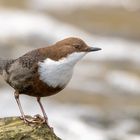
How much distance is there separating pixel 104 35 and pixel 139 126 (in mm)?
6122

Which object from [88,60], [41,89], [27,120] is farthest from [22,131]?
[88,60]

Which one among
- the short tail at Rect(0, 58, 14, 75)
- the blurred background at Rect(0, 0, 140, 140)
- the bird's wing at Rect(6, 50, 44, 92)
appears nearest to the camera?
the bird's wing at Rect(6, 50, 44, 92)

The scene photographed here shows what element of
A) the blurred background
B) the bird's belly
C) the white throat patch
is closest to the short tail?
the bird's belly

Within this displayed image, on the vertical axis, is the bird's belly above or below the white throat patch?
below

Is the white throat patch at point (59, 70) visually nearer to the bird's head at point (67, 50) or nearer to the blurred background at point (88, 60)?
the bird's head at point (67, 50)

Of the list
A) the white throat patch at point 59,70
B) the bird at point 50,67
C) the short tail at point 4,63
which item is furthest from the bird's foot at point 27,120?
the short tail at point 4,63

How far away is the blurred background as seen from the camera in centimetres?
1282

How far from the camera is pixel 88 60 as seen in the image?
Result: 16.8m

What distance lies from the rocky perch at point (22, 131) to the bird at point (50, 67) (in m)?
0.08

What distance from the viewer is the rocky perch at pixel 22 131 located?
6188 millimetres

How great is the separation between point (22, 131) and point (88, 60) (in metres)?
10.6

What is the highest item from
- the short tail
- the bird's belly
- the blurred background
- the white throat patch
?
the short tail

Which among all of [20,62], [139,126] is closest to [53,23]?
[139,126]

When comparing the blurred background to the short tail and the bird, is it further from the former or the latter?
the bird
